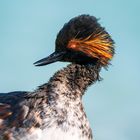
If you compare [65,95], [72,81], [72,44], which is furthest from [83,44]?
[65,95]

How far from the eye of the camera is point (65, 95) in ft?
33.4

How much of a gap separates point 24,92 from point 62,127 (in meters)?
1.56

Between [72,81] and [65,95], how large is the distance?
0.49 meters

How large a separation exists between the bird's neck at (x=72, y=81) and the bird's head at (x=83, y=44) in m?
0.18

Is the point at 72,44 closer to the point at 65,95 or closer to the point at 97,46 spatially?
the point at 97,46

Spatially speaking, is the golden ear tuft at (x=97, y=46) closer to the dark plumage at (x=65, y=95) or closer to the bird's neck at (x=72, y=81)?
the dark plumage at (x=65, y=95)

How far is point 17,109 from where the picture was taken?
10.2 m

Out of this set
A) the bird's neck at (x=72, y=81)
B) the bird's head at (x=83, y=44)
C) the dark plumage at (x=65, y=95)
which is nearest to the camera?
→ the dark plumage at (x=65, y=95)

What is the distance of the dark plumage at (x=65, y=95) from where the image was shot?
970cm

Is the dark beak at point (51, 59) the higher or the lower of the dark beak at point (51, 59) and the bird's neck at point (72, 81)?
the higher

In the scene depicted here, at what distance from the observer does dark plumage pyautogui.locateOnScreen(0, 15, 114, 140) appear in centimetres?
970

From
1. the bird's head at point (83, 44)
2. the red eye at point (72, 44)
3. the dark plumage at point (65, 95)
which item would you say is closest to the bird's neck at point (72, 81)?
the dark plumage at point (65, 95)

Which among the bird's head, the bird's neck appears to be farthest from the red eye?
the bird's neck

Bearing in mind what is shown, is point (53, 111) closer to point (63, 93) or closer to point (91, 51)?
point (63, 93)
